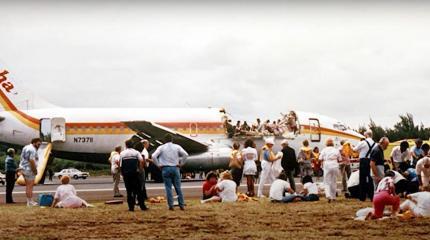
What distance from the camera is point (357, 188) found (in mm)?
19031

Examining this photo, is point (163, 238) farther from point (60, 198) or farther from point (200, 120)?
point (200, 120)

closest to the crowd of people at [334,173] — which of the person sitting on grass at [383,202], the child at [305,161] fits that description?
the person sitting on grass at [383,202]

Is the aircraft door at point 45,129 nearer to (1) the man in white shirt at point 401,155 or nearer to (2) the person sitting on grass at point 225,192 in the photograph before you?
(2) the person sitting on grass at point 225,192

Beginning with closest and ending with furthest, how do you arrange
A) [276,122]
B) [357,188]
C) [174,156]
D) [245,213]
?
1. [245,213]
2. [174,156]
3. [357,188]
4. [276,122]

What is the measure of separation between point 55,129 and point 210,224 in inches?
927

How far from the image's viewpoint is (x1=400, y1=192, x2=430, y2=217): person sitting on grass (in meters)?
13.9

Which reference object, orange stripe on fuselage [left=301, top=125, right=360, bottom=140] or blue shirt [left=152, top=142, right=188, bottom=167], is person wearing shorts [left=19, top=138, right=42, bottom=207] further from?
orange stripe on fuselage [left=301, top=125, right=360, bottom=140]

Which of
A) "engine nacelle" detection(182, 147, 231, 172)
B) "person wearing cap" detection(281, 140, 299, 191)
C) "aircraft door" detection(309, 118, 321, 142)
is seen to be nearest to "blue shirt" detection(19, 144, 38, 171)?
"person wearing cap" detection(281, 140, 299, 191)

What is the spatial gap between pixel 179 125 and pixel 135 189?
20246 millimetres

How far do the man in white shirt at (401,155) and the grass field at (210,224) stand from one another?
14.2ft

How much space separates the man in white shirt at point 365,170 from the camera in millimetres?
18234

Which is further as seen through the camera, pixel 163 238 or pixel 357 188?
pixel 357 188

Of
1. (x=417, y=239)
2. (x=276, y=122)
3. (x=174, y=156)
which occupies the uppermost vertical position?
(x=276, y=122)

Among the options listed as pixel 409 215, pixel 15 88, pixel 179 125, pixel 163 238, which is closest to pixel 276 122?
pixel 179 125
